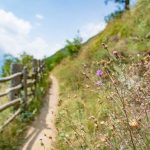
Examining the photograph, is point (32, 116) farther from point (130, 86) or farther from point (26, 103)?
point (130, 86)

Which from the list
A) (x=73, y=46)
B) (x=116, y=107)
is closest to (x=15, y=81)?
(x=116, y=107)

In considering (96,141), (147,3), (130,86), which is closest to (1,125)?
(96,141)

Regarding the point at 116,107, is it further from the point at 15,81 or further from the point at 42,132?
the point at 15,81

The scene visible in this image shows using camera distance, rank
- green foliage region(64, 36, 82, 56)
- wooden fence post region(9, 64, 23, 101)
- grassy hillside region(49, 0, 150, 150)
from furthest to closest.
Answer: green foliage region(64, 36, 82, 56) < wooden fence post region(9, 64, 23, 101) < grassy hillside region(49, 0, 150, 150)

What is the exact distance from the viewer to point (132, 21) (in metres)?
12.9

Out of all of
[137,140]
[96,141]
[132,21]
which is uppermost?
[132,21]

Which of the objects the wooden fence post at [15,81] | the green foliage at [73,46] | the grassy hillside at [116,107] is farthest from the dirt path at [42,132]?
the green foliage at [73,46]

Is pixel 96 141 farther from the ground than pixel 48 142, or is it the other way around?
pixel 96 141

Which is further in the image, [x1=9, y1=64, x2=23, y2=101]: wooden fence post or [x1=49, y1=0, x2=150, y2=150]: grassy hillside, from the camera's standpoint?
[x1=9, y1=64, x2=23, y2=101]: wooden fence post

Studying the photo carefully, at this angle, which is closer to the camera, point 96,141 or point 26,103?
point 96,141

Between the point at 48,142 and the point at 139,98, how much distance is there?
3700 mm

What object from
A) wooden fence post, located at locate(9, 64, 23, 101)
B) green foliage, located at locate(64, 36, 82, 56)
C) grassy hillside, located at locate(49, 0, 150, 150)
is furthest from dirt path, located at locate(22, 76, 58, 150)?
green foliage, located at locate(64, 36, 82, 56)

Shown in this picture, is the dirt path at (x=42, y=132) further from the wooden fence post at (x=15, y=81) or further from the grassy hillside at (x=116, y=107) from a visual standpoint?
the wooden fence post at (x=15, y=81)

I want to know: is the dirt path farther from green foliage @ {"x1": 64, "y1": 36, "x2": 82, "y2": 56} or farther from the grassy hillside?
green foliage @ {"x1": 64, "y1": 36, "x2": 82, "y2": 56}
